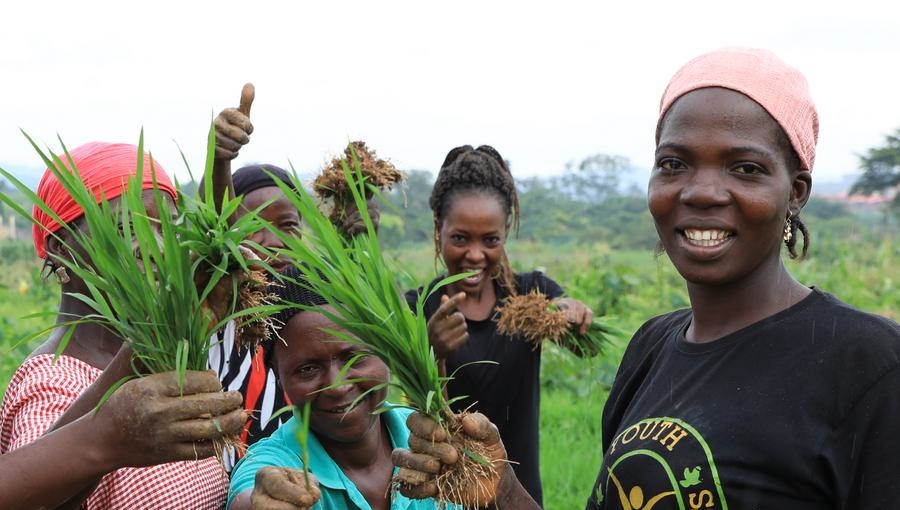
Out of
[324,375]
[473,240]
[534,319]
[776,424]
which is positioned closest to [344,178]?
[473,240]

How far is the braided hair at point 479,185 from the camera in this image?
4516 millimetres

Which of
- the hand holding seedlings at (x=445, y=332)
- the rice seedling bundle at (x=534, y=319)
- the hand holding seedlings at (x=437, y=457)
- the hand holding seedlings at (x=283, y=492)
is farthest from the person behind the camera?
the rice seedling bundle at (x=534, y=319)

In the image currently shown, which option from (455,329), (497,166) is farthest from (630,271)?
(455,329)

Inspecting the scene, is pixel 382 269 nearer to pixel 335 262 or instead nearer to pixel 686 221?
pixel 335 262

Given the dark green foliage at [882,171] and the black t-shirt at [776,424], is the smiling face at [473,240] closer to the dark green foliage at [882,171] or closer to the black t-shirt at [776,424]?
the black t-shirt at [776,424]

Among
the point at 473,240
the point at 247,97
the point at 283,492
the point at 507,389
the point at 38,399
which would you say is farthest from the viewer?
the point at 473,240

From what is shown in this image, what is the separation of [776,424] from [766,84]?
2.52 feet

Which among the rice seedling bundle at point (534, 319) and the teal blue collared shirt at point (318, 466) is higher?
the rice seedling bundle at point (534, 319)

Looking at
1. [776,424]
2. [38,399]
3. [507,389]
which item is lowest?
[507,389]

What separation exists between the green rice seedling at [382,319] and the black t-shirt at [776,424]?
1.20ft

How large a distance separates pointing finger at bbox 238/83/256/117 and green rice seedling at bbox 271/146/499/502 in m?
0.79

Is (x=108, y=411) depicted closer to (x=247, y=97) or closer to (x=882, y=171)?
(x=247, y=97)

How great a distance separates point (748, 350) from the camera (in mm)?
2176

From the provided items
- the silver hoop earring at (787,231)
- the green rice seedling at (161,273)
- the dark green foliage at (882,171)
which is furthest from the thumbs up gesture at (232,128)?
the dark green foliage at (882,171)
